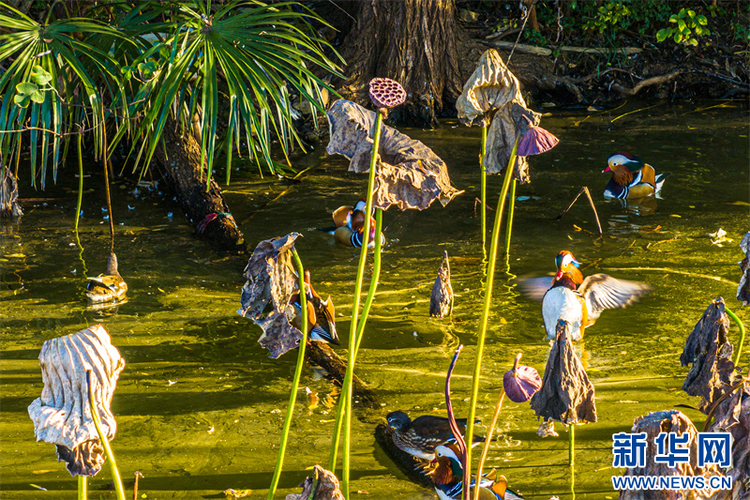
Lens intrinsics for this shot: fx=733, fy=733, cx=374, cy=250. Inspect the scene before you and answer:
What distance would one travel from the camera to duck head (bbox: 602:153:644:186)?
212 inches

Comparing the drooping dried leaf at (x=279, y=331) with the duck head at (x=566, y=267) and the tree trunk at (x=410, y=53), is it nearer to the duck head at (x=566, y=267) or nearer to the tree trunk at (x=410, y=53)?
the duck head at (x=566, y=267)

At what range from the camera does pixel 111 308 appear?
3812 mm

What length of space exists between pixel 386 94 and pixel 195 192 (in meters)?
3.87

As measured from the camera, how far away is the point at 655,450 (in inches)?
49.2

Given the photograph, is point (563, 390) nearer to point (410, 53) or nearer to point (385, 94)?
point (385, 94)

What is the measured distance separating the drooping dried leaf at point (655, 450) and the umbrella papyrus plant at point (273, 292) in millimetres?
852

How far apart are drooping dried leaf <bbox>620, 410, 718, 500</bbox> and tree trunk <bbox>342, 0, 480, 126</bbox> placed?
6.85m

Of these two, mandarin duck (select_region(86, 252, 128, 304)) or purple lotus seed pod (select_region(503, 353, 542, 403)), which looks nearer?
purple lotus seed pod (select_region(503, 353, 542, 403))

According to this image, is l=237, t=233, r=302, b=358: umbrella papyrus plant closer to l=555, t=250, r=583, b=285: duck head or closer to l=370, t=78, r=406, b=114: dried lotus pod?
l=370, t=78, r=406, b=114: dried lotus pod

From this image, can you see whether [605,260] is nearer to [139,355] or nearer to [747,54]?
[139,355]

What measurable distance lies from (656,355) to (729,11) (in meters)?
8.07

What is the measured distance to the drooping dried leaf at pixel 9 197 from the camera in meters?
5.00

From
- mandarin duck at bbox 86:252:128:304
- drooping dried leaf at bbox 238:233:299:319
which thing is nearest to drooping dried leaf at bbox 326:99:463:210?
drooping dried leaf at bbox 238:233:299:319

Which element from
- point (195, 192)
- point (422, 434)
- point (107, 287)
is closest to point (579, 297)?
point (422, 434)
